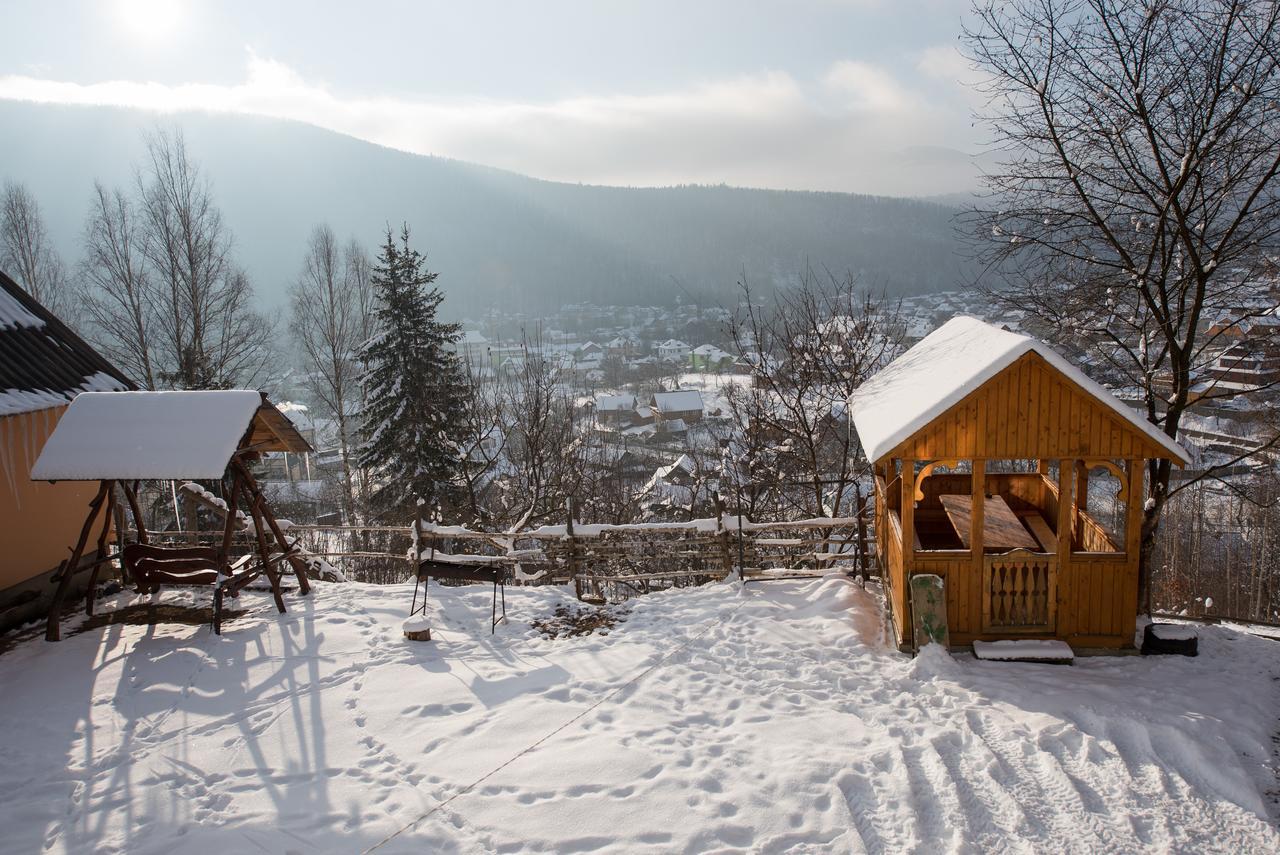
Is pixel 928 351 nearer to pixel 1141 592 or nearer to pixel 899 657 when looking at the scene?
pixel 1141 592

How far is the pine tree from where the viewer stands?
21.6 metres

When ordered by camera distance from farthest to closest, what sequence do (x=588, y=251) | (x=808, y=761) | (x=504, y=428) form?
(x=588, y=251), (x=504, y=428), (x=808, y=761)

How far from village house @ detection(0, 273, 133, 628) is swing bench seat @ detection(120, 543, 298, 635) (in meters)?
1.61

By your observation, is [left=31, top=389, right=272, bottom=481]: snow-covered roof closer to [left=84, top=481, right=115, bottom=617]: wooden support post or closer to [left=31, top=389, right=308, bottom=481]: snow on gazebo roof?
[left=31, top=389, right=308, bottom=481]: snow on gazebo roof

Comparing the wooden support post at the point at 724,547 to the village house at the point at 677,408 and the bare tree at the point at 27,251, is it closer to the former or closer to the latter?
the bare tree at the point at 27,251

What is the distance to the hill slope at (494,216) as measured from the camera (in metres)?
94.3

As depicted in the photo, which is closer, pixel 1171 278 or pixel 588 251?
pixel 1171 278

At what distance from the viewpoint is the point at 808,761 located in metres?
6.20

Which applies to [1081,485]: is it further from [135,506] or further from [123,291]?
[123,291]

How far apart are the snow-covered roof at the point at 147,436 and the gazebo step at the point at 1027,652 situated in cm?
976

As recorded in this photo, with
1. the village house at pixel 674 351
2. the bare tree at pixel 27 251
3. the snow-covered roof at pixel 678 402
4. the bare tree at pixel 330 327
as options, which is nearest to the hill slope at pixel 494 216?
the village house at pixel 674 351

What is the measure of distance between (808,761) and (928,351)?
26.0ft

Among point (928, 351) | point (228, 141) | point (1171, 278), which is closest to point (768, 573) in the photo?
point (928, 351)

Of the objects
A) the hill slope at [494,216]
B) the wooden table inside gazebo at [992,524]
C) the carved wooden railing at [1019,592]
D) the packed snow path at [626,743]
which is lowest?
the packed snow path at [626,743]
